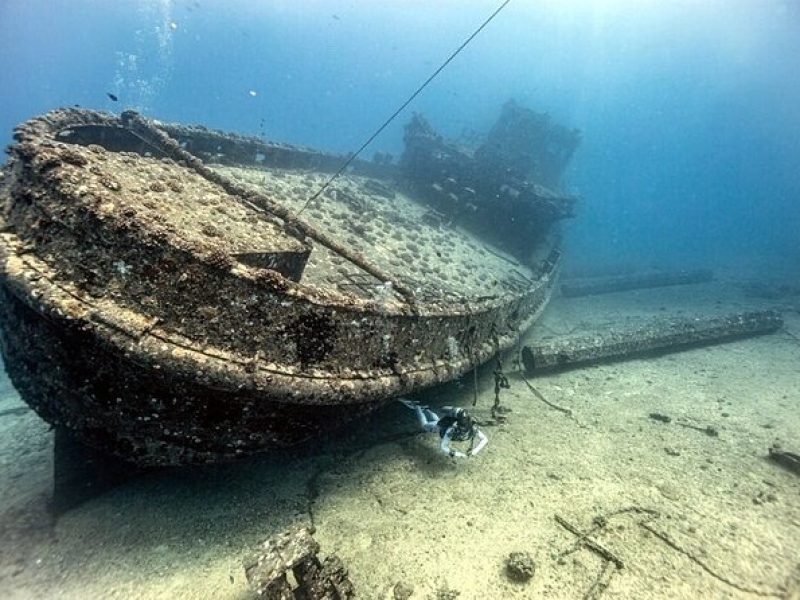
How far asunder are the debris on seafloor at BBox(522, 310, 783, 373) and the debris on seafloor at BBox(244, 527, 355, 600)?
18.4 feet

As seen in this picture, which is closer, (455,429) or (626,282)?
(455,429)

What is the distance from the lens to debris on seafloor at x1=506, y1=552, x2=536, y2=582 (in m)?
3.51

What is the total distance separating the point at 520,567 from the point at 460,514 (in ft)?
2.42

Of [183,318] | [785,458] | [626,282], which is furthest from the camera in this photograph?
[626,282]

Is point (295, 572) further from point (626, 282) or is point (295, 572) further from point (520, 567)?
point (626, 282)

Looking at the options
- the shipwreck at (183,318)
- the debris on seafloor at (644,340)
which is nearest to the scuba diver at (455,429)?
the shipwreck at (183,318)

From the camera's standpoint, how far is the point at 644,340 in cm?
929

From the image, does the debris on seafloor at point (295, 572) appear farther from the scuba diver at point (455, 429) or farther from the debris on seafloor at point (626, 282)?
the debris on seafloor at point (626, 282)

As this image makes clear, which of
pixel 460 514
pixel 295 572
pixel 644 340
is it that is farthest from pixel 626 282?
pixel 295 572

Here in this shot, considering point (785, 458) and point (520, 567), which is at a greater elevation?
point (785, 458)

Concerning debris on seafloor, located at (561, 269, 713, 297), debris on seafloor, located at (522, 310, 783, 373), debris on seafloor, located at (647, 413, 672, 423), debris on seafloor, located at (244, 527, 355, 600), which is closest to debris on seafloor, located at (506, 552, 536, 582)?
debris on seafloor, located at (244, 527, 355, 600)

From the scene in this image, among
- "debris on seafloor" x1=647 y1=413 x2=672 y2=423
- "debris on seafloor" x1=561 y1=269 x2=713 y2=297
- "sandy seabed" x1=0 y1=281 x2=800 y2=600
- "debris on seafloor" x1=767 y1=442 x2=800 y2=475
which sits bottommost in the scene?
"sandy seabed" x1=0 y1=281 x2=800 y2=600

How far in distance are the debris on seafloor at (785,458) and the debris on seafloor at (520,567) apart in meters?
3.99

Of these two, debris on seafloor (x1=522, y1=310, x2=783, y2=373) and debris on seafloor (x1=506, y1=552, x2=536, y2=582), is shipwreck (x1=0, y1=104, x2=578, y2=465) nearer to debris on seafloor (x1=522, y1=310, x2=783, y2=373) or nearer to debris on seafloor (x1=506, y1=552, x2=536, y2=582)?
debris on seafloor (x1=506, y1=552, x2=536, y2=582)
